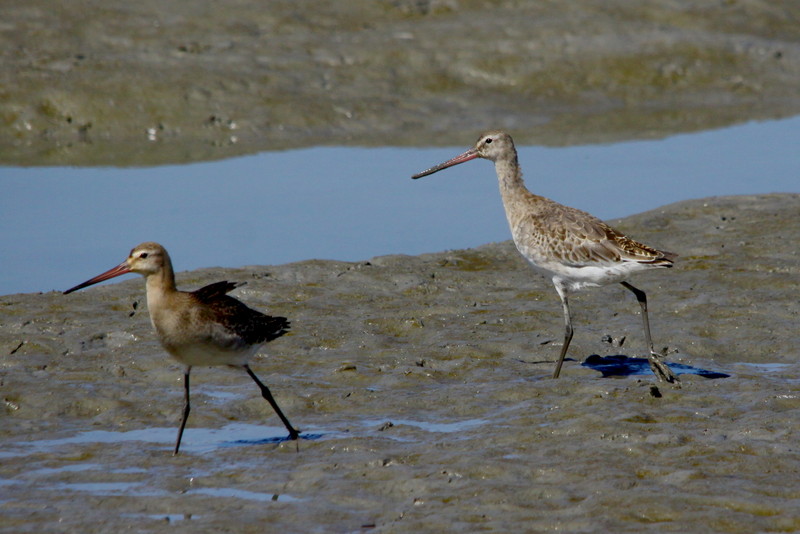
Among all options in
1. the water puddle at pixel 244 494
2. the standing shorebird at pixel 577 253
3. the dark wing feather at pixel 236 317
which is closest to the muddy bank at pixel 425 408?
the water puddle at pixel 244 494

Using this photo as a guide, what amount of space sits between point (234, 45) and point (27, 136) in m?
3.68

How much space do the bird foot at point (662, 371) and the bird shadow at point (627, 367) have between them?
0.98 ft

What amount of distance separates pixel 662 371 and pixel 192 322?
11.3 ft

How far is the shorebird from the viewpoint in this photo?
7633 mm

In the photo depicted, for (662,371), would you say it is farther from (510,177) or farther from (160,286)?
(160,286)

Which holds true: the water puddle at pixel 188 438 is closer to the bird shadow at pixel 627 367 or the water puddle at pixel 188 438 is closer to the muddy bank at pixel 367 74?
the bird shadow at pixel 627 367

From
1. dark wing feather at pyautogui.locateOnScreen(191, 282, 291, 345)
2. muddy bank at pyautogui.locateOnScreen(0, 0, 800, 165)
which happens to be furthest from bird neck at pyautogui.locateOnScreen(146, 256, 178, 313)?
muddy bank at pyautogui.locateOnScreen(0, 0, 800, 165)

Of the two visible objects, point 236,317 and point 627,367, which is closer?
point 236,317

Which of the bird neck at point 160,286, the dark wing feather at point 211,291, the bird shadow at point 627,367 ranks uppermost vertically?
the bird neck at point 160,286

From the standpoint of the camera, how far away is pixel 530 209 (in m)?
10.0

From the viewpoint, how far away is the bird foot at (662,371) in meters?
8.84

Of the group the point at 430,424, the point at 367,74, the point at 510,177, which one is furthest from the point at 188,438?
the point at 367,74

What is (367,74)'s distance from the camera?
1880cm

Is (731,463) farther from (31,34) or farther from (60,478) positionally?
(31,34)
